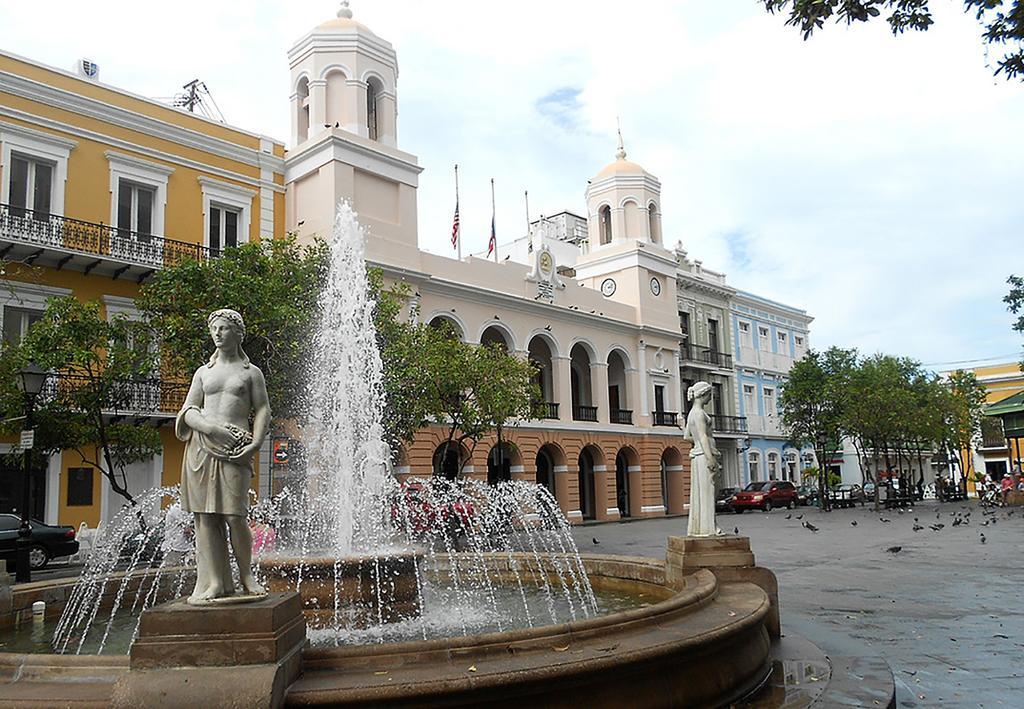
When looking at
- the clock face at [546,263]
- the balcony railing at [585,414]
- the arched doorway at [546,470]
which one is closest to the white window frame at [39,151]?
the clock face at [546,263]

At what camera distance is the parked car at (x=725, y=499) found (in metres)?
37.2

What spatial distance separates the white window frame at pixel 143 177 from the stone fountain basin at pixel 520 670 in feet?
62.0

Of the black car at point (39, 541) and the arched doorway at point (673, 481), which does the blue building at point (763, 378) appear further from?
the black car at point (39, 541)

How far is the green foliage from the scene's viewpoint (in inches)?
614

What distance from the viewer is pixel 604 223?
37688 mm

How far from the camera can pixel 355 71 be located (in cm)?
2552

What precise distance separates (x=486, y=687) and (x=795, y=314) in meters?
48.5

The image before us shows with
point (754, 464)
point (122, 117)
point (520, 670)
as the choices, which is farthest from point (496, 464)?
point (520, 670)

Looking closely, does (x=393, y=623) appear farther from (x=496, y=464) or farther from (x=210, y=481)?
(x=496, y=464)

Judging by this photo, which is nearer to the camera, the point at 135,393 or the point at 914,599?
the point at 914,599

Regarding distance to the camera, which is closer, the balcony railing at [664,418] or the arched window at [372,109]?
the arched window at [372,109]

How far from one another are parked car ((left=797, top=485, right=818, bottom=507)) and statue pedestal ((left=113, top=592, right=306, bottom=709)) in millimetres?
39235

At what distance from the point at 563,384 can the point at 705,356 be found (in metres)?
11.9

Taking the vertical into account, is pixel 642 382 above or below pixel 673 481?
above
